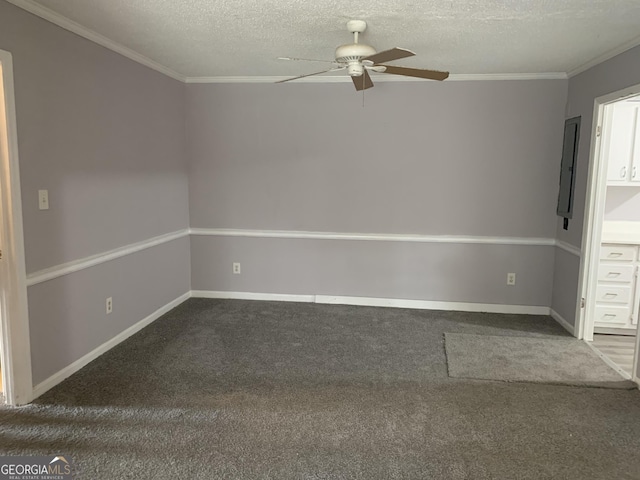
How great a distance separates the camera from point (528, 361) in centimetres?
353

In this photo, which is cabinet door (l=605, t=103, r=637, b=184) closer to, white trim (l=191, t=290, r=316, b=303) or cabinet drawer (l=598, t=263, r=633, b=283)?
cabinet drawer (l=598, t=263, r=633, b=283)

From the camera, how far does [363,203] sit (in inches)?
190

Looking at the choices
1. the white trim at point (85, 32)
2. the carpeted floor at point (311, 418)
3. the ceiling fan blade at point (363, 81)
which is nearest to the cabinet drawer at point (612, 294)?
the carpeted floor at point (311, 418)

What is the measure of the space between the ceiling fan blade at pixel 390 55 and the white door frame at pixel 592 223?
2.14m

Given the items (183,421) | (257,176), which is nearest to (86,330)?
(183,421)

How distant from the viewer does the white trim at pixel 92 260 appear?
2.85m

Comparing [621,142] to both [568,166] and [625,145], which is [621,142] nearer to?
[625,145]

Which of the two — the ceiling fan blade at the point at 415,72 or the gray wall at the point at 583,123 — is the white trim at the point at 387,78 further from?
the ceiling fan blade at the point at 415,72

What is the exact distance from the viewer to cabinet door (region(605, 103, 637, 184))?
418 centimetres

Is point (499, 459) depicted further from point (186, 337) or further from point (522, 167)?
point (522, 167)

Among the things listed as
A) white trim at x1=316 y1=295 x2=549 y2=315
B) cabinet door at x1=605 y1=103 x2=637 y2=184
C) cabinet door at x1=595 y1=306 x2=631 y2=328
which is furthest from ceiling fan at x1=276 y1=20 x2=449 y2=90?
cabinet door at x1=595 y1=306 x2=631 y2=328

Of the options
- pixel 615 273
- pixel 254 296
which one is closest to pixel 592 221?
pixel 615 273

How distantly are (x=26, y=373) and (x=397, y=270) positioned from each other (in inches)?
134

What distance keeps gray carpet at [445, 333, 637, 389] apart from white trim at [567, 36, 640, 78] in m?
2.37
